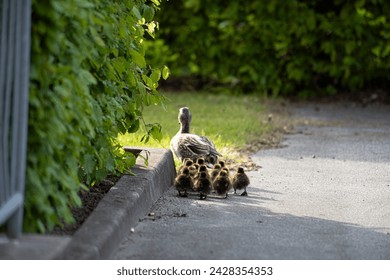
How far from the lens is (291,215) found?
7.43m

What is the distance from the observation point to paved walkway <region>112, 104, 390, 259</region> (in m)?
6.16

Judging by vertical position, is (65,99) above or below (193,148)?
above

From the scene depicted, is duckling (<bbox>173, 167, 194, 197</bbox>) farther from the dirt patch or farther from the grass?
the grass

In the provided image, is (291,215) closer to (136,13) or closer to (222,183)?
(222,183)

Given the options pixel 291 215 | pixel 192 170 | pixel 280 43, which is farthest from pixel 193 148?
pixel 280 43

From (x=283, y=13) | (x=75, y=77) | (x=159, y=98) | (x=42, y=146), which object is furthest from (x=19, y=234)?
(x=283, y=13)

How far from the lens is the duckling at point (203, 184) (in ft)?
26.3

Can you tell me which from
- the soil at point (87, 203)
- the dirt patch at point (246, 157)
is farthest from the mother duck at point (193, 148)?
the soil at point (87, 203)

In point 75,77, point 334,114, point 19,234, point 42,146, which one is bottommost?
point 334,114

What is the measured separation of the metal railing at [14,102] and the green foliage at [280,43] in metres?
10.8

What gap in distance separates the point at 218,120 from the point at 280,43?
3.58m

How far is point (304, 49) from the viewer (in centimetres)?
1603

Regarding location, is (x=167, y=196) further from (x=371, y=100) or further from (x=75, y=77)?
(x=371, y=100)
